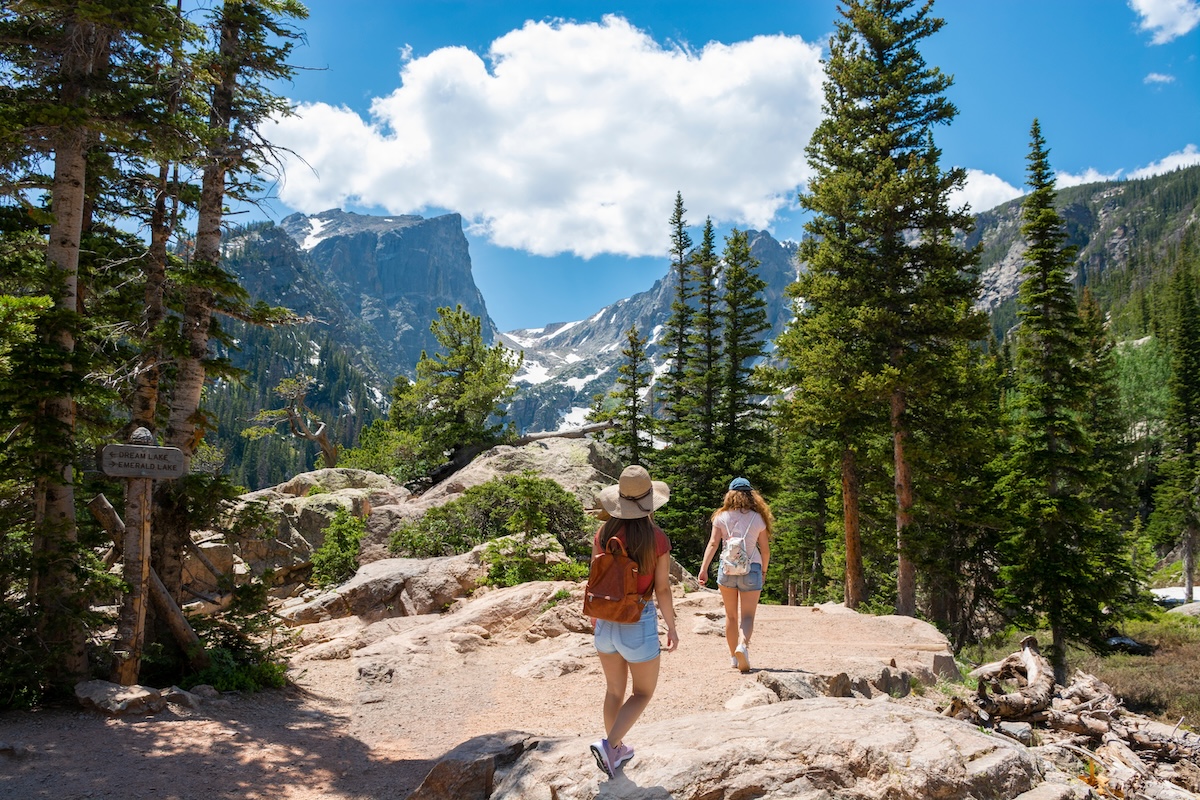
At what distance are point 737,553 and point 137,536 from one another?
6206 millimetres

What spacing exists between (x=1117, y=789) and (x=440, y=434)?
24671mm

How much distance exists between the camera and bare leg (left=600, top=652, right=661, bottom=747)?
13.0 feet

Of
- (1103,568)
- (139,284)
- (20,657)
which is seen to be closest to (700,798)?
(20,657)

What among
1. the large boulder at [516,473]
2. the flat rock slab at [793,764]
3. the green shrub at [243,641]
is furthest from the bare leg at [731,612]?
the large boulder at [516,473]

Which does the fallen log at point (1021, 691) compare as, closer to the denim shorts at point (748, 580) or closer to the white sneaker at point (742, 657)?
the white sneaker at point (742, 657)

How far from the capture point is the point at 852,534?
17250 millimetres

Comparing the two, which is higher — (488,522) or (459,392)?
(459,392)

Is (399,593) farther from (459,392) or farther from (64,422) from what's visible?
(459,392)

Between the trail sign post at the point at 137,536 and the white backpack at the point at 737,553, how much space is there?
18.7 feet

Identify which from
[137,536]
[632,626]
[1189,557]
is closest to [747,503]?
[632,626]

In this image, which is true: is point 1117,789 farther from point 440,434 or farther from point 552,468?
point 440,434

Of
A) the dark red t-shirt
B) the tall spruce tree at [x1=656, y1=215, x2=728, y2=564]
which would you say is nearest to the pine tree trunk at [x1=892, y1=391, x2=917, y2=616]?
the tall spruce tree at [x1=656, y1=215, x2=728, y2=564]

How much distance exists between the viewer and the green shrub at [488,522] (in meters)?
14.3

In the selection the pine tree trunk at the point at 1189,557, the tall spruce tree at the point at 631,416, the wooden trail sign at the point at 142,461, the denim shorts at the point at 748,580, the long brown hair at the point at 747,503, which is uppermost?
the tall spruce tree at the point at 631,416
